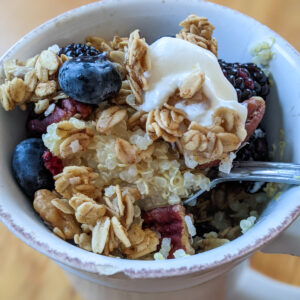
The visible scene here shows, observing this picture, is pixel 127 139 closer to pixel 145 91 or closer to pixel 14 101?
pixel 145 91

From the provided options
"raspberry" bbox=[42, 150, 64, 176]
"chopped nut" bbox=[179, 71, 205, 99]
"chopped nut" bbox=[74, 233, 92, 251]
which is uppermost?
"chopped nut" bbox=[179, 71, 205, 99]

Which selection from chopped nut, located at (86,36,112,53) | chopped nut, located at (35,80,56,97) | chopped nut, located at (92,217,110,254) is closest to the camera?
chopped nut, located at (92,217,110,254)

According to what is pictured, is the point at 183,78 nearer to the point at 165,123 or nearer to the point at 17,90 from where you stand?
the point at 165,123

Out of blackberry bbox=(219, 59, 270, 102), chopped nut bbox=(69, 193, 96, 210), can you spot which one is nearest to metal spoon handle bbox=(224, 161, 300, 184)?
blackberry bbox=(219, 59, 270, 102)

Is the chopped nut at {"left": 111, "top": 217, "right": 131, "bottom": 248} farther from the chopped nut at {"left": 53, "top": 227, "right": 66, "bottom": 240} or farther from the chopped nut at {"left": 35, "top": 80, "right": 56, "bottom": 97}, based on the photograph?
the chopped nut at {"left": 35, "top": 80, "right": 56, "bottom": 97}

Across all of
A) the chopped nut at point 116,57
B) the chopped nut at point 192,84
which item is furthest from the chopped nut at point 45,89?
the chopped nut at point 192,84
